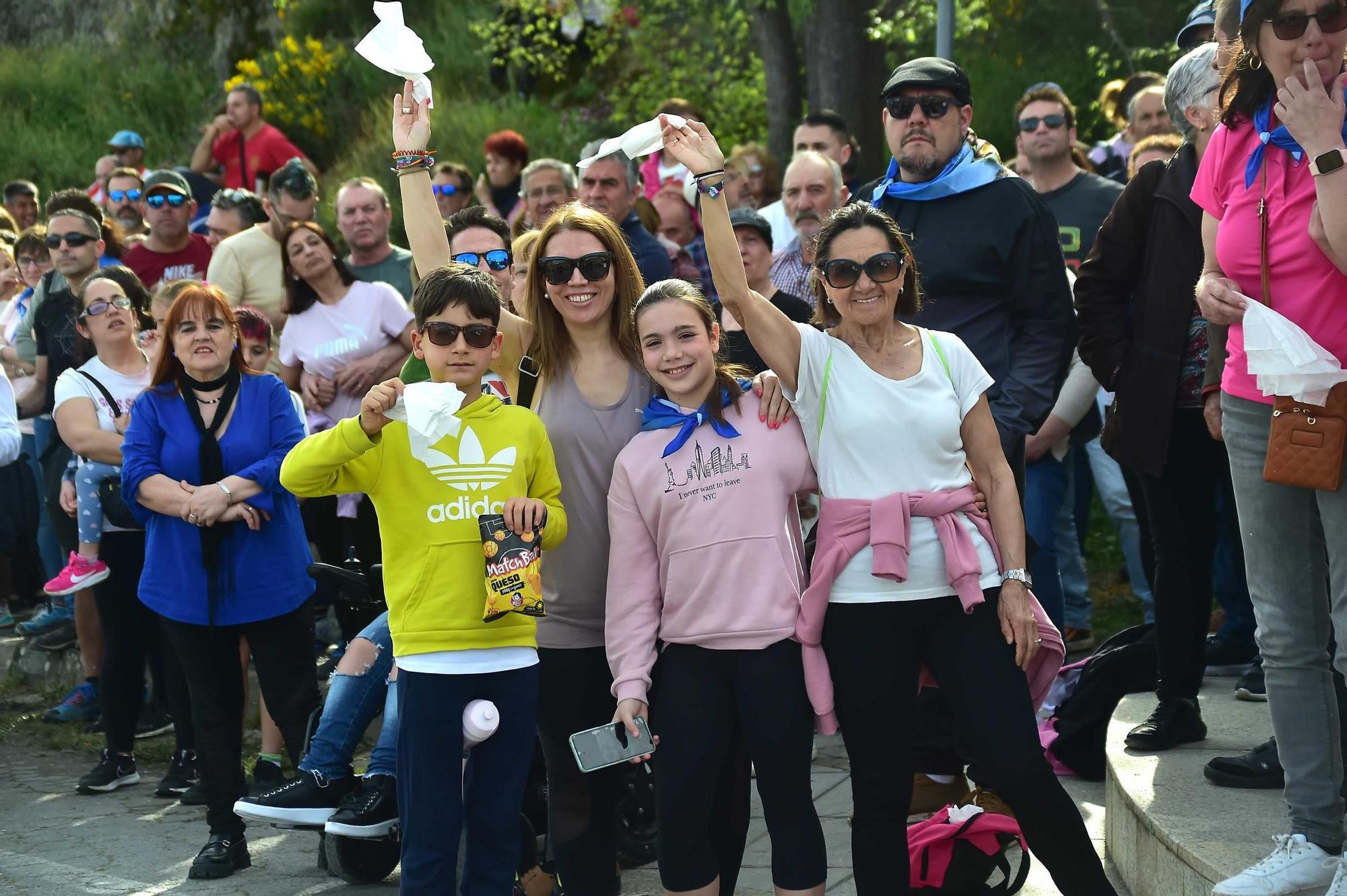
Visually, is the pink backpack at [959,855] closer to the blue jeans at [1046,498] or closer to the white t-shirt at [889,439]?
the white t-shirt at [889,439]

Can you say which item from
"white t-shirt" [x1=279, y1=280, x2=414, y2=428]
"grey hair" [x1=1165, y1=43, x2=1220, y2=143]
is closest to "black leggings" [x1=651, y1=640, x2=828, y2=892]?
"grey hair" [x1=1165, y1=43, x2=1220, y2=143]

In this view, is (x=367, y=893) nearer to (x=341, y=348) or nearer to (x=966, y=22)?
(x=341, y=348)

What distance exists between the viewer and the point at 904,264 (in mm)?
4008

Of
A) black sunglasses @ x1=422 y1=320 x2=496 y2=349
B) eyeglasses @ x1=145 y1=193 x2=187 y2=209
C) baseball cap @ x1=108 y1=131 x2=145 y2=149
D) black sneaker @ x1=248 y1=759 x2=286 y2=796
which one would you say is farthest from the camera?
baseball cap @ x1=108 y1=131 x2=145 y2=149

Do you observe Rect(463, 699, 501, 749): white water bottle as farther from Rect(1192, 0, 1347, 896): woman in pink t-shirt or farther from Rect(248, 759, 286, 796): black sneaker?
Rect(248, 759, 286, 796): black sneaker

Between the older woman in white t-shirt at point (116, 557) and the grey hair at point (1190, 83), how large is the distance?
14.0 feet

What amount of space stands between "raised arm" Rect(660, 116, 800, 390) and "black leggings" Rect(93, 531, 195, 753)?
3403 mm

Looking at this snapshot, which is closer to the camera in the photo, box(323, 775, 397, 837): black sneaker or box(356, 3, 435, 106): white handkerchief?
box(356, 3, 435, 106): white handkerchief

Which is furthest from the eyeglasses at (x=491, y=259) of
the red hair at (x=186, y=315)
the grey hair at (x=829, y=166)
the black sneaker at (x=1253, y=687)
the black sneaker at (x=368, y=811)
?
the black sneaker at (x=1253, y=687)

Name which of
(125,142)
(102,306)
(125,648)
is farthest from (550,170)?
(125,142)

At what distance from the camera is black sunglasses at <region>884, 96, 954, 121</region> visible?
4.70 metres

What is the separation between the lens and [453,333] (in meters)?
4.16

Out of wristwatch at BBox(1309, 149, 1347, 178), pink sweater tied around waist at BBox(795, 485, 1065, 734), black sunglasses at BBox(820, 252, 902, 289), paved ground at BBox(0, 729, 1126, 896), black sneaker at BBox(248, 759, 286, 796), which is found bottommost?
paved ground at BBox(0, 729, 1126, 896)

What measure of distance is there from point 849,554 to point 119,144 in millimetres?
11290
